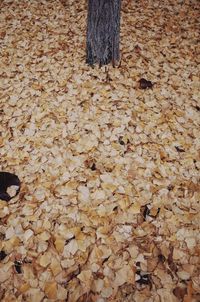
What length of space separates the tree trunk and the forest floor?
17 centimetres

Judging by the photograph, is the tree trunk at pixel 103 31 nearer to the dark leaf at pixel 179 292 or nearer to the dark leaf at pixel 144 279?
the dark leaf at pixel 144 279

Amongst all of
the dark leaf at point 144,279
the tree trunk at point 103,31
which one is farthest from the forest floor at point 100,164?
the tree trunk at point 103,31

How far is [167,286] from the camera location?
80.7 inches

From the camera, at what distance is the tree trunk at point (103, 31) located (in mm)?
3148

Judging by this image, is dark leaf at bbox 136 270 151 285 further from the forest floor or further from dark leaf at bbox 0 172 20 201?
dark leaf at bbox 0 172 20 201

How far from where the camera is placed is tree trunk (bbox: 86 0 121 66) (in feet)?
10.3

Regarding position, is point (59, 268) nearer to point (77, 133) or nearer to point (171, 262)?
point (171, 262)

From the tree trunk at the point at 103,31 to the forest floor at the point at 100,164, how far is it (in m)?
0.17

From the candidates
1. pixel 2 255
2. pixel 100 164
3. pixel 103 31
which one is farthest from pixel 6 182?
pixel 103 31

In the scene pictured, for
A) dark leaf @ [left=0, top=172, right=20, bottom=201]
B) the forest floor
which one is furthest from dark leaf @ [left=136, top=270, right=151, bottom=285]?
dark leaf @ [left=0, top=172, right=20, bottom=201]

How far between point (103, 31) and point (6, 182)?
2226mm

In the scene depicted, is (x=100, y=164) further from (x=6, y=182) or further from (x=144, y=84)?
(x=144, y=84)

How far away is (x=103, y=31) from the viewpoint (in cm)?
332

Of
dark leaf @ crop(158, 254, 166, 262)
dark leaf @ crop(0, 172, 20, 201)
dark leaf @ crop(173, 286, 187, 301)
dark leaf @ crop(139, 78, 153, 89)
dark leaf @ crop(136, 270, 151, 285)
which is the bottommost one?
dark leaf @ crop(173, 286, 187, 301)
